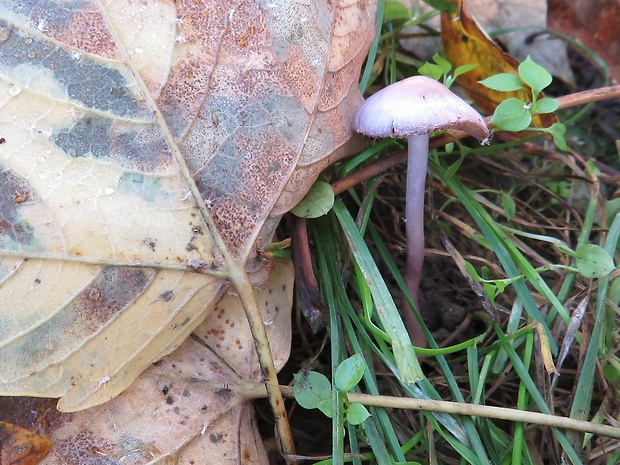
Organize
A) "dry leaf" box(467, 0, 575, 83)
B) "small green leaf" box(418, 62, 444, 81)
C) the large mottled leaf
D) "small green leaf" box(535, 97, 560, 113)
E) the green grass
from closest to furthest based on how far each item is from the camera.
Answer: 1. the large mottled leaf
2. the green grass
3. "small green leaf" box(535, 97, 560, 113)
4. "small green leaf" box(418, 62, 444, 81)
5. "dry leaf" box(467, 0, 575, 83)

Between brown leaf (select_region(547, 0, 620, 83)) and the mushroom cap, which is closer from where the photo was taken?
the mushroom cap

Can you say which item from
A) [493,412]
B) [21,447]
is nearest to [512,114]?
[493,412]

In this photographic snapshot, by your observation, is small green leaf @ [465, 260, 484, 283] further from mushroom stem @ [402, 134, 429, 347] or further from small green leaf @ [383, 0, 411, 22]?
small green leaf @ [383, 0, 411, 22]

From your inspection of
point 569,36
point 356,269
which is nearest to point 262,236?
point 356,269

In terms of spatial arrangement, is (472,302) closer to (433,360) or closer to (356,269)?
(433,360)

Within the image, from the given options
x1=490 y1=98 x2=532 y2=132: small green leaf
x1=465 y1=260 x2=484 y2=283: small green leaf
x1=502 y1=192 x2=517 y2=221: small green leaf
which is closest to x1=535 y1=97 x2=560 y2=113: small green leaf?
x1=490 y1=98 x2=532 y2=132: small green leaf

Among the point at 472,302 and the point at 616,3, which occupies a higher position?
the point at 616,3

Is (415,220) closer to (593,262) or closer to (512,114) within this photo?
(512,114)
